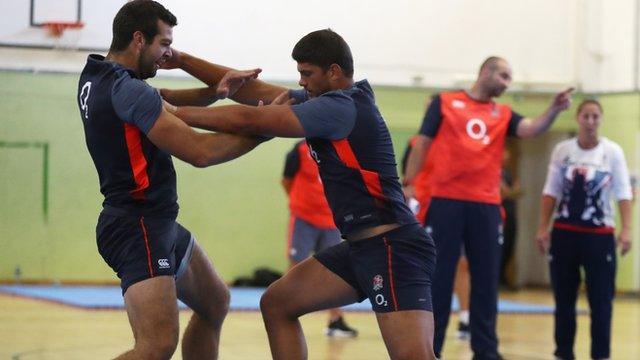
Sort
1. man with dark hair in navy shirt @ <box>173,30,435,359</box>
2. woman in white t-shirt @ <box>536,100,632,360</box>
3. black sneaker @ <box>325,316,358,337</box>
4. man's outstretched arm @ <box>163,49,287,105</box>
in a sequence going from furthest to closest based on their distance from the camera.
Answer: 1. black sneaker @ <box>325,316,358,337</box>
2. woman in white t-shirt @ <box>536,100,632,360</box>
3. man's outstretched arm @ <box>163,49,287,105</box>
4. man with dark hair in navy shirt @ <box>173,30,435,359</box>

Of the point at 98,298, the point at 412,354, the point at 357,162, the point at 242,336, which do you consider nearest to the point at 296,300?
the point at 412,354

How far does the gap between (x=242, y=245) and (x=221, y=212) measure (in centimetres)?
70

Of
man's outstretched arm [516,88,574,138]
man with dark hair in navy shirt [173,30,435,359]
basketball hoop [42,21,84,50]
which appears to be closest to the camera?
man with dark hair in navy shirt [173,30,435,359]

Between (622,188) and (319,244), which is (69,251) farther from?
(622,188)

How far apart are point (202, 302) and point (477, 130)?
11.0ft

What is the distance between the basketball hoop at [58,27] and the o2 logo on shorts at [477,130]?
4.23m

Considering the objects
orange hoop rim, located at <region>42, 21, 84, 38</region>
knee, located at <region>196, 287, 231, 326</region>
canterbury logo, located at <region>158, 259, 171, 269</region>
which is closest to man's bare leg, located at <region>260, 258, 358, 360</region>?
knee, located at <region>196, 287, 231, 326</region>

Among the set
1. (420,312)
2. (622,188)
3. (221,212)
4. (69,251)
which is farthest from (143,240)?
(221,212)

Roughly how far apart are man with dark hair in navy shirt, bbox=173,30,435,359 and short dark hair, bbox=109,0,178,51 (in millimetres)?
430

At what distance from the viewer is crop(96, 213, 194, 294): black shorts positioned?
5555 millimetres

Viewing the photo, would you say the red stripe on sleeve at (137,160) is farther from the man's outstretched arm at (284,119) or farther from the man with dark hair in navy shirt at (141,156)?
the man's outstretched arm at (284,119)

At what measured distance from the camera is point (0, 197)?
35.1 feet

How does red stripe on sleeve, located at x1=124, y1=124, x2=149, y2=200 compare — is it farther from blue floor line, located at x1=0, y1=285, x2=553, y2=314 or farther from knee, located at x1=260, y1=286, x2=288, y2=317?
blue floor line, located at x1=0, y1=285, x2=553, y2=314

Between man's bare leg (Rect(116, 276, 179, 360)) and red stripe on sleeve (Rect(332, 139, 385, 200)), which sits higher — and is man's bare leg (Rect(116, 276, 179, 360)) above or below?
below
